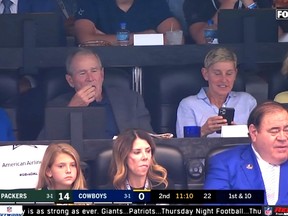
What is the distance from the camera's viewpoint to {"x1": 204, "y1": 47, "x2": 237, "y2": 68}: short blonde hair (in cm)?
930

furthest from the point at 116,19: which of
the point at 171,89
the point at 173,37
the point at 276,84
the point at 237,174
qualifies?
the point at 237,174

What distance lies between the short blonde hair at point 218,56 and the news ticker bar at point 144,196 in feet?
4.50

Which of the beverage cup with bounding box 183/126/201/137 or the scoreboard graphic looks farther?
the beverage cup with bounding box 183/126/201/137

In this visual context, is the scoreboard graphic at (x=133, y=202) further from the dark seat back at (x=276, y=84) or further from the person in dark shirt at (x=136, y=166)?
the dark seat back at (x=276, y=84)

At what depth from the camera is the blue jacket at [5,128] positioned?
29.2 feet

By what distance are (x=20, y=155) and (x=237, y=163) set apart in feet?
4.35

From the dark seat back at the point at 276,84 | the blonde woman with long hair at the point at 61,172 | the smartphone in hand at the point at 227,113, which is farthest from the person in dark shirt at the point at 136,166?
the dark seat back at the point at 276,84

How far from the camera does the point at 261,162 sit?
8.38 m

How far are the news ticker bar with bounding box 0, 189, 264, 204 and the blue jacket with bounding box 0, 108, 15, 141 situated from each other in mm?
781

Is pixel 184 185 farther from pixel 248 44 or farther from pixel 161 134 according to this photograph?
pixel 248 44

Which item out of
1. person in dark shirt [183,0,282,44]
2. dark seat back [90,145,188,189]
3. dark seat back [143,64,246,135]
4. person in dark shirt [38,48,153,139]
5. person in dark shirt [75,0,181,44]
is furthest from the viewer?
person in dark shirt [183,0,282,44]

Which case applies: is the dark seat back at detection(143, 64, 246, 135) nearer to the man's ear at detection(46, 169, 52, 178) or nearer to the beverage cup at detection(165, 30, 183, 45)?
the beverage cup at detection(165, 30, 183, 45)

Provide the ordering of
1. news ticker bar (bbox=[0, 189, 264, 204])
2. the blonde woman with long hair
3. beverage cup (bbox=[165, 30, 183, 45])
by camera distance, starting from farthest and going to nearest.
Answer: beverage cup (bbox=[165, 30, 183, 45])
the blonde woman with long hair
news ticker bar (bbox=[0, 189, 264, 204])

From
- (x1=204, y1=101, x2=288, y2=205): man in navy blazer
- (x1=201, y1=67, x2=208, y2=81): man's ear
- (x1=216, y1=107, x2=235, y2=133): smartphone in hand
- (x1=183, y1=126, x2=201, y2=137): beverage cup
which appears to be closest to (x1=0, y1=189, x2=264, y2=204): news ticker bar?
(x1=204, y1=101, x2=288, y2=205): man in navy blazer
